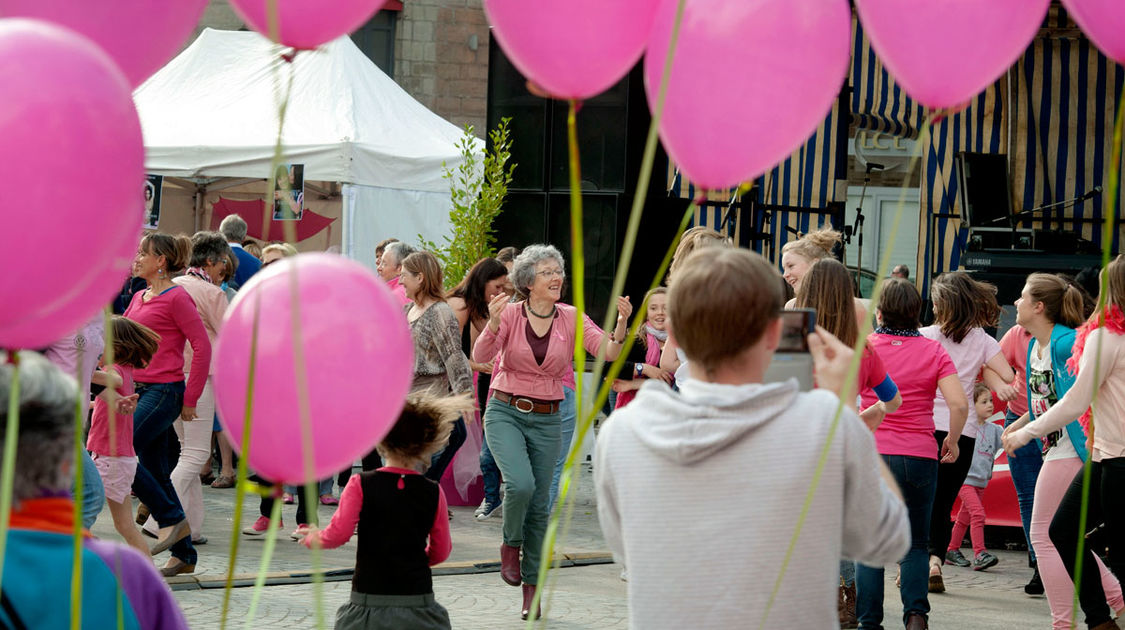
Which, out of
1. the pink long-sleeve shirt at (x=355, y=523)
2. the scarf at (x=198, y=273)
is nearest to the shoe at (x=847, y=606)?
the pink long-sleeve shirt at (x=355, y=523)

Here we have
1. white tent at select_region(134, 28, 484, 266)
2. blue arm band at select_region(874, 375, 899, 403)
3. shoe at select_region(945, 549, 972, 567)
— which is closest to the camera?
blue arm band at select_region(874, 375, 899, 403)

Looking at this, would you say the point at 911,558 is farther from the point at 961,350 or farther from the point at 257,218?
the point at 257,218

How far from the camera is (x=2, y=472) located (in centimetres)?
213

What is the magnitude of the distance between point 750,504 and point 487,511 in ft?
23.0

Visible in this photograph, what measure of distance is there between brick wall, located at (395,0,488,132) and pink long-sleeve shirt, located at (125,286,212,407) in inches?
580

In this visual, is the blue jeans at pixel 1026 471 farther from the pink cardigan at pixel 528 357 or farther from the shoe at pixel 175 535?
the shoe at pixel 175 535

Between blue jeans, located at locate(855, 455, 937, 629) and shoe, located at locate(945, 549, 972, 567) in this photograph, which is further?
shoe, located at locate(945, 549, 972, 567)

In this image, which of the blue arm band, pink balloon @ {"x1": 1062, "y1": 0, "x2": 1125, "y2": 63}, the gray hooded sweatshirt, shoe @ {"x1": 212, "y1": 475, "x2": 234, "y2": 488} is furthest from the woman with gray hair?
shoe @ {"x1": 212, "y1": 475, "x2": 234, "y2": 488}

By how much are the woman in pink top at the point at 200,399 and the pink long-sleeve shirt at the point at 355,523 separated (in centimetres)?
258

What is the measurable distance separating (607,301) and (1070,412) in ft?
19.6

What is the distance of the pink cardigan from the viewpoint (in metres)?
6.70

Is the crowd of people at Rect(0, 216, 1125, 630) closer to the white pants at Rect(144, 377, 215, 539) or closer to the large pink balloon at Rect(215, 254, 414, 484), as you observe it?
the white pants at Rect(144, 377, 215, 539)

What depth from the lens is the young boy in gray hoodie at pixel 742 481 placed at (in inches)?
93.3

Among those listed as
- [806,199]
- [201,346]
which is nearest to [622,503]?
[201,346]
